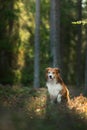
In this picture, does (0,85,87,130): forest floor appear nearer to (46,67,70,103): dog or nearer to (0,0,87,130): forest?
(0,0,87,130): forest

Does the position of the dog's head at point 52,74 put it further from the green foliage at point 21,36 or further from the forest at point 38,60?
the green foliage at point 21,36

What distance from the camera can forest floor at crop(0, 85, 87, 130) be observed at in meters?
11.2

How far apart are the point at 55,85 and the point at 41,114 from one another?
2.23 m

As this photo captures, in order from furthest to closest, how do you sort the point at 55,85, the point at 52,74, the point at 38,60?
1. the point at 38,60
2. the point at 55,85
3. the point at 52,74

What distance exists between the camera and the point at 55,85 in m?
14.3

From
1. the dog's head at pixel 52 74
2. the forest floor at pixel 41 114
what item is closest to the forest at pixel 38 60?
the forest floor at pixel 41 114

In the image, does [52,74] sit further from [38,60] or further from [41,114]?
[38,60]

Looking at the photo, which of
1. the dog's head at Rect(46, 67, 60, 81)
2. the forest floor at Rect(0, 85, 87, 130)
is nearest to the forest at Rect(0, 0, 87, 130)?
the forest floor at Rect(0, 85, 87, 130)

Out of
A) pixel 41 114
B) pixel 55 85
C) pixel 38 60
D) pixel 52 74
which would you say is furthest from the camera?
pixel 38 60

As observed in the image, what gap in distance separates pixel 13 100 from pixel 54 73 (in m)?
1.69

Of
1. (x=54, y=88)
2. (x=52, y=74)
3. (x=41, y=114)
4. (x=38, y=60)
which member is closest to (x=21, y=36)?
(x=38, y=60)

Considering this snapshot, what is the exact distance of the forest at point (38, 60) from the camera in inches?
471

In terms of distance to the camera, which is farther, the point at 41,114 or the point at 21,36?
the point at 21,36

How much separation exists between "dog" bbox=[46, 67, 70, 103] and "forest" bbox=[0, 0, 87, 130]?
0.41 metres
